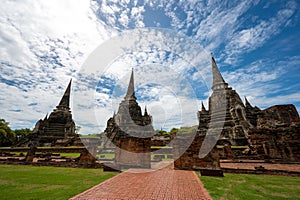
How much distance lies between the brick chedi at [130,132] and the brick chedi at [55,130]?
24.3ft

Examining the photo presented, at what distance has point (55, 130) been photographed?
31.0 metres

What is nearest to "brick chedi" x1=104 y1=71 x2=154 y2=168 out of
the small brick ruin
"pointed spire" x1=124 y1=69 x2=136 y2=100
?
"pointed spire" x1=124 y1=69 x2=136 y2=100

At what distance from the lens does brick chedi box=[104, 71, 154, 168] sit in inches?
352

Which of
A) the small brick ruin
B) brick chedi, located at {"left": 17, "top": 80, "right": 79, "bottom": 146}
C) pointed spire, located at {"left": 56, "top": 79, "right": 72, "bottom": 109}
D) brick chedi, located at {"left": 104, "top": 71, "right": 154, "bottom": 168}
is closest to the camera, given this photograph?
the small brick ruin

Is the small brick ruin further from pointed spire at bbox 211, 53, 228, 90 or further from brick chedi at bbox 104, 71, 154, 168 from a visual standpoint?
brick chedi at bbox 104, 71, 154, 168

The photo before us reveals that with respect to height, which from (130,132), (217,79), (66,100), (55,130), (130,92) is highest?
(217,79)

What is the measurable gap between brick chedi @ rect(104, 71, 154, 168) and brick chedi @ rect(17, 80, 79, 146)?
7.40 metres

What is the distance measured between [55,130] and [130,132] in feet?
58.2

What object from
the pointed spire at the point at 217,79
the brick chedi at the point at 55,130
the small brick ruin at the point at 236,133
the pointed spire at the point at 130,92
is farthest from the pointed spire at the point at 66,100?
the pointed spire at the point at 217,79

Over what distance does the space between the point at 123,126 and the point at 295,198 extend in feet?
80.5

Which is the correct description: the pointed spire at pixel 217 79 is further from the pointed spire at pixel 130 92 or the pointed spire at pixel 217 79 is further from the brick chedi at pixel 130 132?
the pointed spire at pixel 130 92

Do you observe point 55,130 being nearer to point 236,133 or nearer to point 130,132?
point 130,132

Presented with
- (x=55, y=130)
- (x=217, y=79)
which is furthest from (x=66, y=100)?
(x=217, y=79)

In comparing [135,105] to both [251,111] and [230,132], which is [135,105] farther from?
[251,111]
